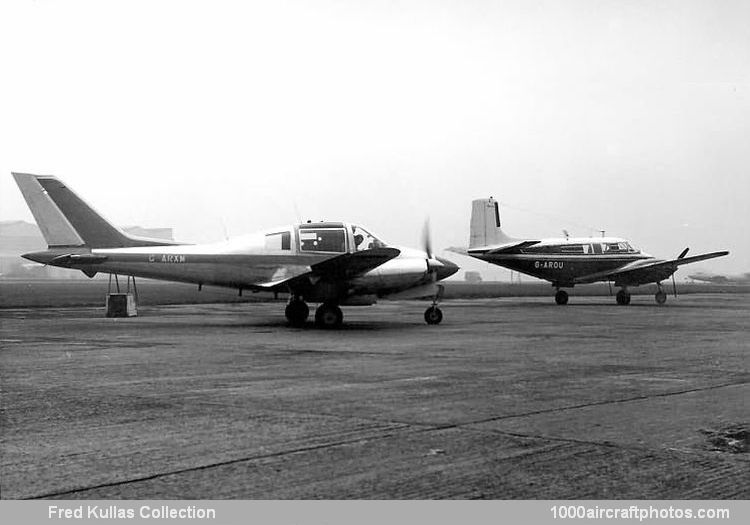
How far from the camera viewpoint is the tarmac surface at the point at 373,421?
556cm

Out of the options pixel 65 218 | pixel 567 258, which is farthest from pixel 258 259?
pixel 567 258

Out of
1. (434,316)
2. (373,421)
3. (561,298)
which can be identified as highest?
(561,298)

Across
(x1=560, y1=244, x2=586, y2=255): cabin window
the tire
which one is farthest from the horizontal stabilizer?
(x1=560, y1=244, x2=586, y2=255): cabin window

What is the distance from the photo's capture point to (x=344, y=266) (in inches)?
861

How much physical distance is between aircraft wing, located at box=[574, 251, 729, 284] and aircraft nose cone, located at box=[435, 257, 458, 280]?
18937 mm

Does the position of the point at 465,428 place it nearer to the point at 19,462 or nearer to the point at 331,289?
the point at 19,462

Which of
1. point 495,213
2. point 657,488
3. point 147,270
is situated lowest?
point 657,488

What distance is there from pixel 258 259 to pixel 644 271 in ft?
80.2

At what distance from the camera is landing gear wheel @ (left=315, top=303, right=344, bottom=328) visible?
22672 millimetres

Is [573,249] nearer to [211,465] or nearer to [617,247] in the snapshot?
[617,247]

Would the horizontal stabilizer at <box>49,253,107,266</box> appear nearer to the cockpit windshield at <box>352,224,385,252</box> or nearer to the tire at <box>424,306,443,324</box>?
the cockpit windshield at <box>352,224,385,252</box>

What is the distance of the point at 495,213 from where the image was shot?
41625 millimetres
